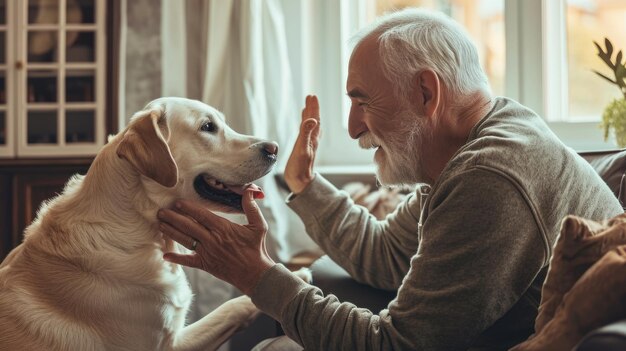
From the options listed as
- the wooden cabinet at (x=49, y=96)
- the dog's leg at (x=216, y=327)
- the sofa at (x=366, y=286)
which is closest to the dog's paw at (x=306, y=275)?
the sofa at (x=366, y=286)

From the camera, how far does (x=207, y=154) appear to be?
1646mm

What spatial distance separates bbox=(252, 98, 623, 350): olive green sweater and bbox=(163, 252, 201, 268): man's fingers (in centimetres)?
16

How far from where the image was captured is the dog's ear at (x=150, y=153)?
4.82 ft

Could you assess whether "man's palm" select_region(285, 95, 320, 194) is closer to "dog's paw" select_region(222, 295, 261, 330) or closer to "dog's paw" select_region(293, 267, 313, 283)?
"dog's paw" select_region(293, 267, 313, 283)

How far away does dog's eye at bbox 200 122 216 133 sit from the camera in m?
1.67

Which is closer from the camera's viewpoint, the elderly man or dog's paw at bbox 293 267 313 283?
the elderly man

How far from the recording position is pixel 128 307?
1.50 meters

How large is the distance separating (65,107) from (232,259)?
1410 millimetres

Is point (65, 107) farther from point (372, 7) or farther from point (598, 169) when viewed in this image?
point (598, 169)

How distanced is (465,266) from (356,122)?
0.47 meters

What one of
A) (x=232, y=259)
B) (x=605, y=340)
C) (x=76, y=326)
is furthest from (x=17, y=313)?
(x=605, y=340)

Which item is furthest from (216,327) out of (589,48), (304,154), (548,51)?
(589,48)

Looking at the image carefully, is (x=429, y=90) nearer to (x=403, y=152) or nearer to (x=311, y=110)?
(x=403, y=152)

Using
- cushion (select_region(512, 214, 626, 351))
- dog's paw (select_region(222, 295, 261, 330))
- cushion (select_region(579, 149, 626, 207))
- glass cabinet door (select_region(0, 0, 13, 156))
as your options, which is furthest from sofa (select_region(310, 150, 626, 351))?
glass cabinet door (select_region(0, 0, 13, 156))
